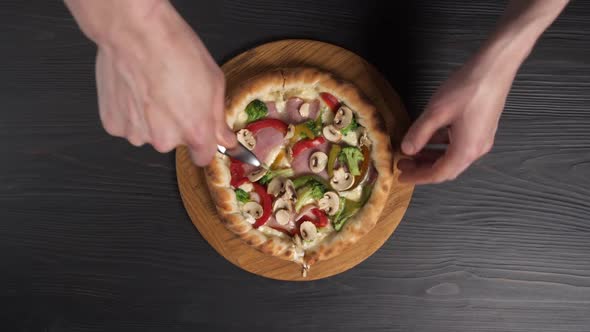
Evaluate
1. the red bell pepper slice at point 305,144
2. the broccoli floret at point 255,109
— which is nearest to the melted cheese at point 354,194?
the red bell pepper slice at point 305,144

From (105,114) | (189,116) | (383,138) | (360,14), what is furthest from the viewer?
(360,14)

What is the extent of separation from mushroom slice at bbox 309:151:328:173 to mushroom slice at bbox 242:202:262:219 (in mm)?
253

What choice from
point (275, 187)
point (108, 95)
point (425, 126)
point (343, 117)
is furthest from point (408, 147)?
point (108, 95)

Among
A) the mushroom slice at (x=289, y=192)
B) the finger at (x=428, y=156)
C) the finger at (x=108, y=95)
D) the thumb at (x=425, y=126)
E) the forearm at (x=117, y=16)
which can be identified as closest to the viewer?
the forearm at (x=117, y=16)

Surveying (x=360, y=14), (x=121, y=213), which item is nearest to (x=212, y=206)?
(x=121, y=213)

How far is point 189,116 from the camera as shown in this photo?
1204mm

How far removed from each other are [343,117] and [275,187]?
1.20 ft

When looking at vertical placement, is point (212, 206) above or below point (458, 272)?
below

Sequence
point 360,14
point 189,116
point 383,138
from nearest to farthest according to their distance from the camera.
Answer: point 189,116 < point 383,138 < point 360,14

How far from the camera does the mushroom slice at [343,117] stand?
5.99 feet

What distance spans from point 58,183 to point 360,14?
1.39 metres

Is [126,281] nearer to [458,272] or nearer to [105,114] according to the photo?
[105,114]

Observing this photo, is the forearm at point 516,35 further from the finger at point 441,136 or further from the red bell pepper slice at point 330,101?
the red bell pepper slice at point 330,101

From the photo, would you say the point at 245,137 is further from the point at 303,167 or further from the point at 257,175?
the point at 303,167
